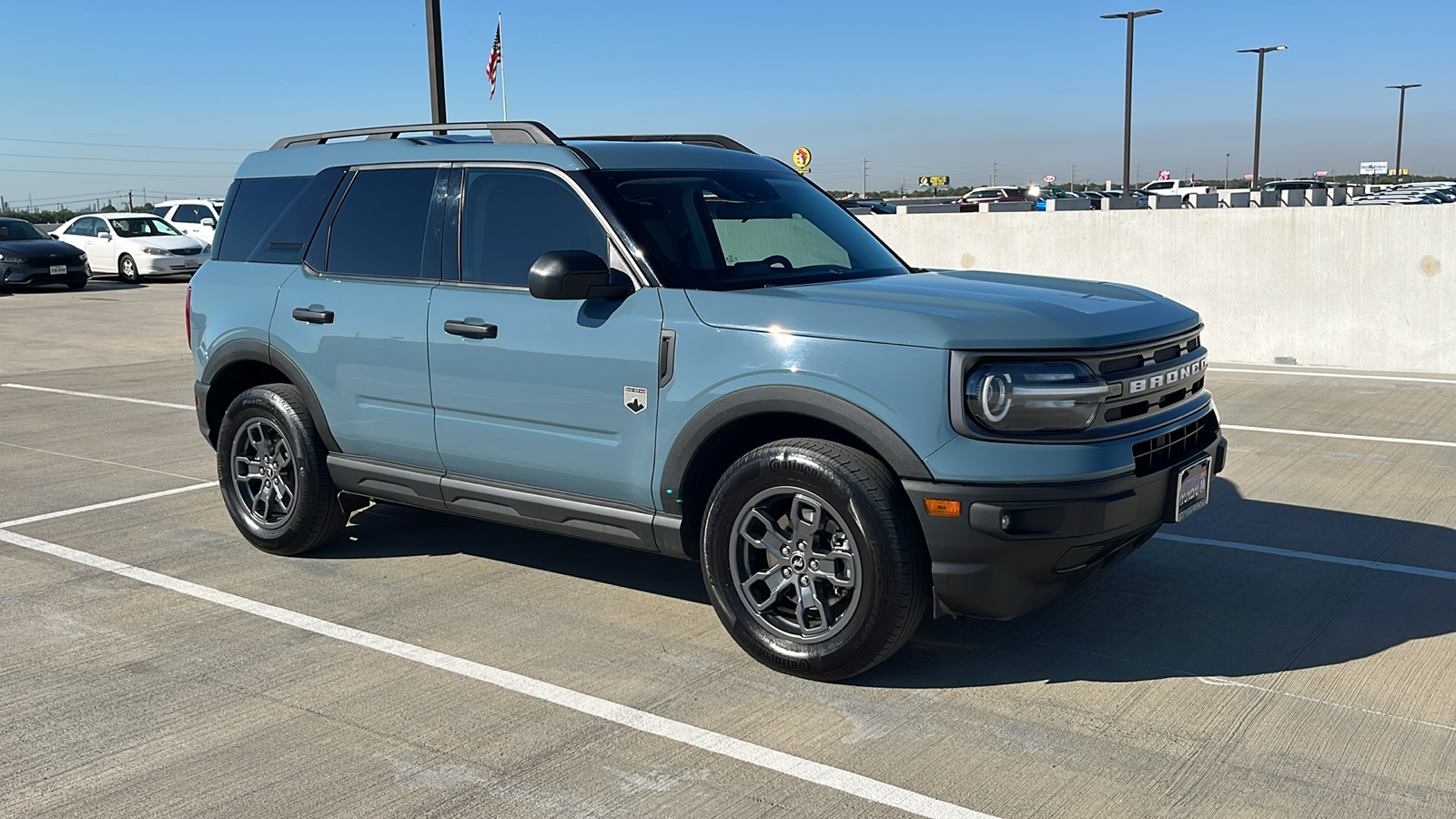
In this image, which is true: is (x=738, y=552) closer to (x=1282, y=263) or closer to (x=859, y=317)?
(x=859, y=317)

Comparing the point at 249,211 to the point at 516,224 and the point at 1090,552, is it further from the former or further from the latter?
the point at 1090,552

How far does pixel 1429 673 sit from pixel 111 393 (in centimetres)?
1119

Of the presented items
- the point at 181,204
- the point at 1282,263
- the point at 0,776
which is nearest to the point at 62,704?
the point at 0,776

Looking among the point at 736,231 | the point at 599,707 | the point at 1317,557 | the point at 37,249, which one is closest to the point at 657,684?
the point at 599,707

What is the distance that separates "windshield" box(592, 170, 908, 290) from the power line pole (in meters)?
9.90

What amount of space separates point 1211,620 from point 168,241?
27.4 metres

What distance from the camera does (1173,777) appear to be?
3646 mm

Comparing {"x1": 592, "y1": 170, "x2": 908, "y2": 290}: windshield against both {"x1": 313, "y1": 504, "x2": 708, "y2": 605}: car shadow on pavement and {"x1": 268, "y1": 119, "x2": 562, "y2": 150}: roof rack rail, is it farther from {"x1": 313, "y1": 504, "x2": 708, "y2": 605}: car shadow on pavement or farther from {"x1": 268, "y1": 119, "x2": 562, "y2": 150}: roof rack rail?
{"x1": 313, "y1": 504, "x2": 708, "y2": 605}: car shadow on pavement

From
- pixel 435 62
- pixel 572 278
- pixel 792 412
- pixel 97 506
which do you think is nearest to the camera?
pixel 792 412

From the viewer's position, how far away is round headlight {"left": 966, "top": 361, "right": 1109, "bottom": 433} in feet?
13.3

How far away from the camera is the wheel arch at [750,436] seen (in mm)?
4176

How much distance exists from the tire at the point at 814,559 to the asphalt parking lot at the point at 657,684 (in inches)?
6.1

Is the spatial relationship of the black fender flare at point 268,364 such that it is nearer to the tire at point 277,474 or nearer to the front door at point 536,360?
the tire at point 277,474

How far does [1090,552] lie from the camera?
13.7 feet
